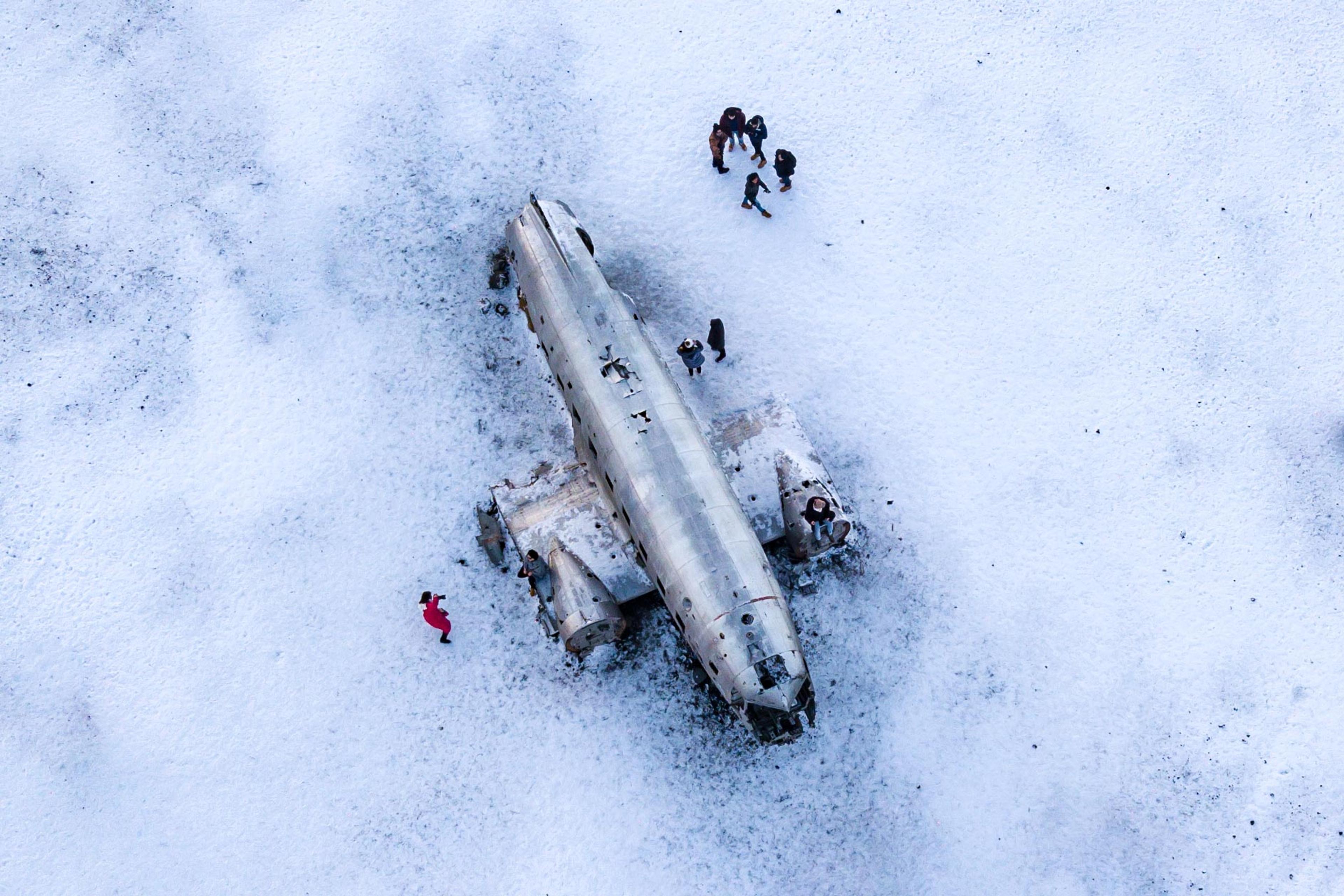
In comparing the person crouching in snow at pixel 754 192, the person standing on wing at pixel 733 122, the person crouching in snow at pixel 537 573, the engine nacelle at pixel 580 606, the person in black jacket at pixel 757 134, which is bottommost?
the engine nacelle at pixel 580 606

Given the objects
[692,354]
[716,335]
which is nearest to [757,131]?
[716,335]

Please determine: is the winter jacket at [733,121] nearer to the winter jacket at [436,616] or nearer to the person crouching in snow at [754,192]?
the person crouching in snow at [754,192]

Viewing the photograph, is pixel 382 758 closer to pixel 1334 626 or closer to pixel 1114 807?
pixel 1114 807

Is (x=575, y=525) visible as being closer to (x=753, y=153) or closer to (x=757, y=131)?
(x=757, y=131)

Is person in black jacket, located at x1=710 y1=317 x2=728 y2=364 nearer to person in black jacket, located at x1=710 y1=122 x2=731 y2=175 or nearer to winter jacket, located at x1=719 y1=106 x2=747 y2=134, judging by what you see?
person in black jacket, located at x1=710 y1=122 x2=731 y2=175

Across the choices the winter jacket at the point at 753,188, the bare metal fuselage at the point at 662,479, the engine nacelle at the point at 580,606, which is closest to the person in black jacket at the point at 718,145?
the winter jacket at the point at 753,188

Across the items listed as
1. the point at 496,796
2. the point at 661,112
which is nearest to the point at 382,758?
the point at 496,796
